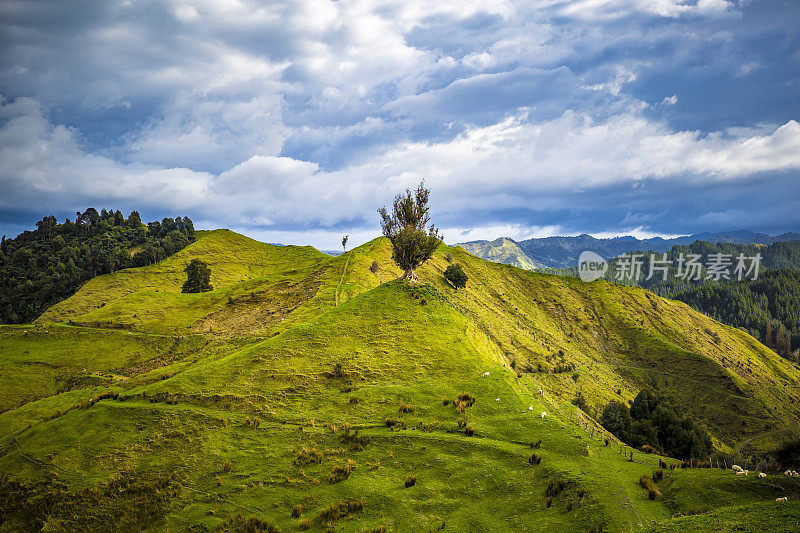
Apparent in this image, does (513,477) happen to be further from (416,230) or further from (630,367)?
(630,367)

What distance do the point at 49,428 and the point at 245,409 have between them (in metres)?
13.1

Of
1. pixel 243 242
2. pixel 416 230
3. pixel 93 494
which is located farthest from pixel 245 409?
pixel 243 242

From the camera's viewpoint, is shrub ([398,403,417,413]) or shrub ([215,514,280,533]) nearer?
shrub ([215,514,280,533])

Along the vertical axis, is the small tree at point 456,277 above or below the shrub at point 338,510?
above

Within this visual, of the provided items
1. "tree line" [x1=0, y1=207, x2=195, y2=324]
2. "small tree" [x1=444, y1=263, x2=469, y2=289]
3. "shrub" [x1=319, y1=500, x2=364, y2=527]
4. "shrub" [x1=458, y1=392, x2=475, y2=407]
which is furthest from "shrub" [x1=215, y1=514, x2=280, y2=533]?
"tree line" [x1=0, y1=207, x2=195, y2=324]

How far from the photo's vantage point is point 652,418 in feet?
202

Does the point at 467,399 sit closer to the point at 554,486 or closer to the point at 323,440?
the point at 554,486

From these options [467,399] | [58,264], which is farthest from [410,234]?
[58,264]

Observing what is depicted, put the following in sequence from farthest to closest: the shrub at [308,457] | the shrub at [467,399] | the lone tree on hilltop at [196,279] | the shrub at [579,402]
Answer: the lone tree on hilltop at [196,279], the shrub at [579,402], the shrub at [467,399], the shrub at [308,457]

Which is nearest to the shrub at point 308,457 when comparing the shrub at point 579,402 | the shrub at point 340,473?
the shrub at point 340,473

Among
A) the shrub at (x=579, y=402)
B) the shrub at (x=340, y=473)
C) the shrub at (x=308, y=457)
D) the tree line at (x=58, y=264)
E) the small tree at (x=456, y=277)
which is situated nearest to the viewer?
the shrub at (x=340, y=473)

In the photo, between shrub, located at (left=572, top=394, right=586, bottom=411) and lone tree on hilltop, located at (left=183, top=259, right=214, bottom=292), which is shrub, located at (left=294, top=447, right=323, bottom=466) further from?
lone tree on hilltop, located at (left=183, top=259, right=214, bottom=292)

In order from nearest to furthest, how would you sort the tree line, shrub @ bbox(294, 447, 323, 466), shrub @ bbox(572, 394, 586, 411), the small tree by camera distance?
shrub @ bbox(294, 447, 323, 466) < shrub @ bbox(572, 394, 586, 411) < the small tree < the tree line

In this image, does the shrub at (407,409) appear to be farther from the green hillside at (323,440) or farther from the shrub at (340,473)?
the shrub at (340,473)
